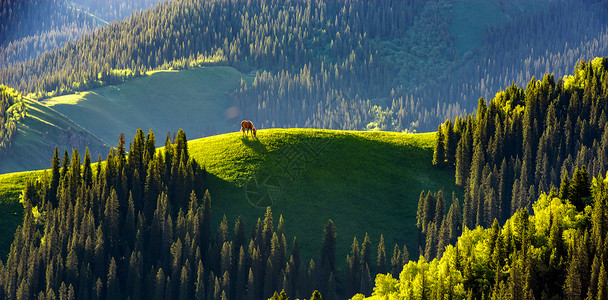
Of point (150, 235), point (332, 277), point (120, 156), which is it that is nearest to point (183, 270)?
point (150, 235)

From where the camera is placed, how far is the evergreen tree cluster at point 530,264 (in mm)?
112812

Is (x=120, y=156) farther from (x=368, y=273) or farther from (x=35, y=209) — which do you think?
(x=368, y=273)

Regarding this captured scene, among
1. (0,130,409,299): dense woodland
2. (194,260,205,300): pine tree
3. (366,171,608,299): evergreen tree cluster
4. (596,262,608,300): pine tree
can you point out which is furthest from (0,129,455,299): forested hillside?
(596,262,608,300): pine tree

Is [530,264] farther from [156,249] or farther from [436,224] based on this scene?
[156,249]

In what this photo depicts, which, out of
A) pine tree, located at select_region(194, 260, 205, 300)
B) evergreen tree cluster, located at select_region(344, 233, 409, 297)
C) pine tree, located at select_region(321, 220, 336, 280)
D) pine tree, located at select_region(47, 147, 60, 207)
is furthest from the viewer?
pine tree, located at select_region(47, 147, 60, 207)

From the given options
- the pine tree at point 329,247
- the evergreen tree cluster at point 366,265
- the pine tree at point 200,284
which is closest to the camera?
the evergreen tree cluster at point 366,265

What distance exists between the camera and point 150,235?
181750 mm

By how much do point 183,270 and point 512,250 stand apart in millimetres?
73542

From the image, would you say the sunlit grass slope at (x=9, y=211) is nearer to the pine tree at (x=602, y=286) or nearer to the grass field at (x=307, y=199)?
the grass field at (x=307, y=199)

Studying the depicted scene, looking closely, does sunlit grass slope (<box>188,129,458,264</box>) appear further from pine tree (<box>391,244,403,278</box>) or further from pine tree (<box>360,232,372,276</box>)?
pine tree (<box>391,244,403,278</box>)

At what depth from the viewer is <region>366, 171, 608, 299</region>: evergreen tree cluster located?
112812mm

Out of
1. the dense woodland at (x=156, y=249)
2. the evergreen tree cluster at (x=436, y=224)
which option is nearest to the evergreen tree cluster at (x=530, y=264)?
the dense woodland at (x=156, y=249)

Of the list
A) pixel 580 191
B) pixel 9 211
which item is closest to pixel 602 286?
pixel 580 191

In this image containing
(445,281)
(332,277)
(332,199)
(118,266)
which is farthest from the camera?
(332,199)
